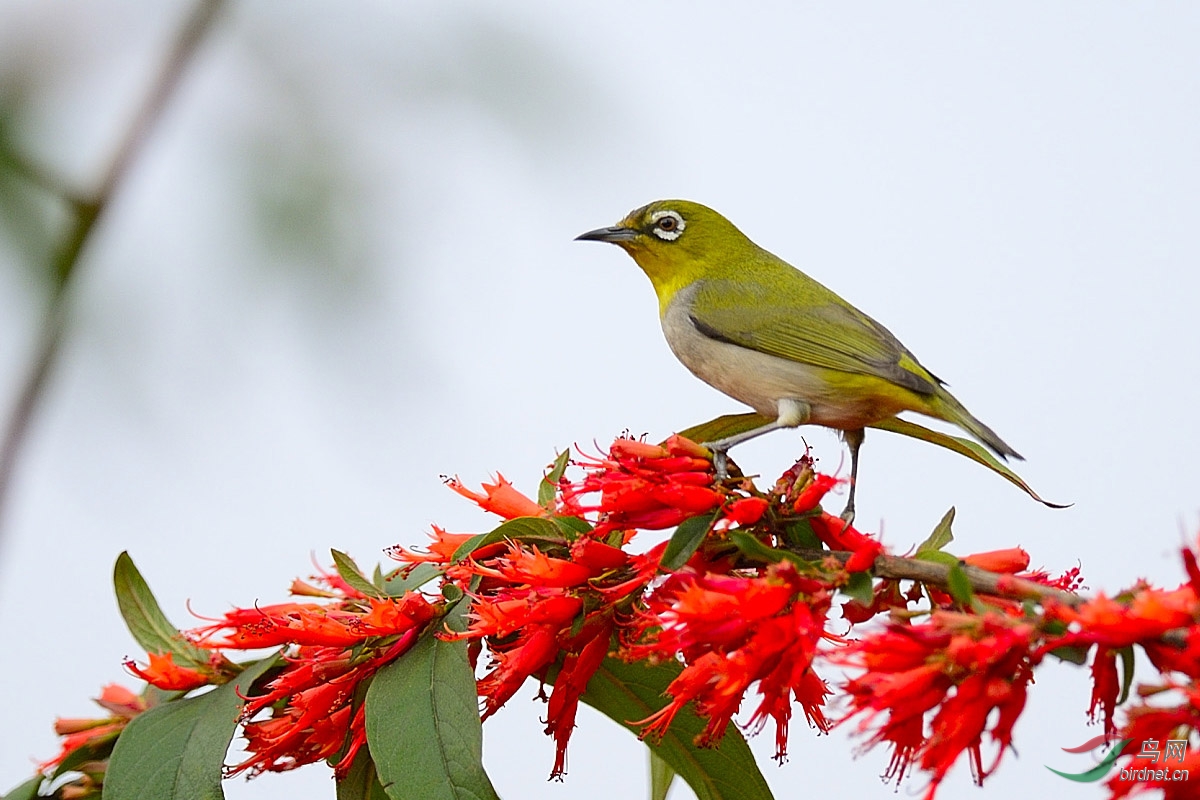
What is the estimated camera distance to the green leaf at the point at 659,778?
41.5 inches

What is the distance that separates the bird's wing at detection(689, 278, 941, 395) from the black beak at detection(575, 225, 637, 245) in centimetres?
13

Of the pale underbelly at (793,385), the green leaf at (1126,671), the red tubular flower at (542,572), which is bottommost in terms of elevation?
the green leaf at (1126,671)

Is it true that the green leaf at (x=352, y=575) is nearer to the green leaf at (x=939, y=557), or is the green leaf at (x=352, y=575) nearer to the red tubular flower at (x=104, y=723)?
the red tubular flower at (x=104, y=723)

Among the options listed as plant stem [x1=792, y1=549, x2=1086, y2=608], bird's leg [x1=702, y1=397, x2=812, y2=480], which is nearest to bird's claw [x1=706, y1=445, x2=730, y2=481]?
bird's leg [x1=702, y1=397, x2=812, y2=480]

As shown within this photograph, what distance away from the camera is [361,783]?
87cm

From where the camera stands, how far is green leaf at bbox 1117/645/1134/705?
0.66 meters

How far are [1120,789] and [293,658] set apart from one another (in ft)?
1.83

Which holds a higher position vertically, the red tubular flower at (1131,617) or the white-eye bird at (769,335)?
the white-eye bird at (769,335)

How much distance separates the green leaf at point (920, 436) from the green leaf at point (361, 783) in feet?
1.13

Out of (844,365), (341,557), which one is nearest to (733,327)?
(844,365)

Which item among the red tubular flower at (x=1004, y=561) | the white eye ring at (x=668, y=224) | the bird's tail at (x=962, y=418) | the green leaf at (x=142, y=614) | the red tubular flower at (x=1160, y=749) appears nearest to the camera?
the red tubular flower at (x=1160, y=749)

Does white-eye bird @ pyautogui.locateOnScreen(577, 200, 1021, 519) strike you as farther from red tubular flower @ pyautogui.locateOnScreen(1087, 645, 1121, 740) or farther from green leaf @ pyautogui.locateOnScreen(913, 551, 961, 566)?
red tubular flower @ pyautogui.locateOnScreen(1087, 645, 1121, 740)

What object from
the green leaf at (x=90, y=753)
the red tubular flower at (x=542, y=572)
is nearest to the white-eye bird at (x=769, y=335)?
the red tubular flower at (x=542, y=572)

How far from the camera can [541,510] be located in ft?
3.15
